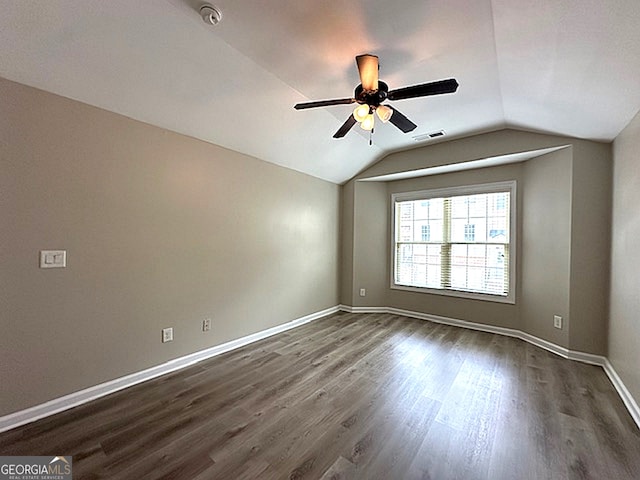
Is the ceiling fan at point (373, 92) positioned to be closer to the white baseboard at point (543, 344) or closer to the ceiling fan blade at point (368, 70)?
the ceiling fan blade at point (368, 70)

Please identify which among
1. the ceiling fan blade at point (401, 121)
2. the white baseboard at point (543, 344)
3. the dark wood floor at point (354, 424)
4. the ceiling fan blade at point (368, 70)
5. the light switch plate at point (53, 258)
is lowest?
the dark wood floor at point (354, 424)

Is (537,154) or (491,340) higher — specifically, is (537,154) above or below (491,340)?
above

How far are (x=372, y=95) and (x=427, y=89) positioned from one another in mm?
392

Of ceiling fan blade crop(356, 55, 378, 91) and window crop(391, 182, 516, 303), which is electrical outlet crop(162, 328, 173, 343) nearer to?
ceiling fan blade crop(356, 55, 378, 91)

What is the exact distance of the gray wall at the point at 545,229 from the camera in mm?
3025

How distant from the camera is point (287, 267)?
13.5 feet

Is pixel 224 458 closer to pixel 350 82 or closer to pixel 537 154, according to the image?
pixel 350 82

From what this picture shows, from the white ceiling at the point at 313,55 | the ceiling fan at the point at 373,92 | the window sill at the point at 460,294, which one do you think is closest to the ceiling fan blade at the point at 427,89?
the ceiling fan at the point at 373,92

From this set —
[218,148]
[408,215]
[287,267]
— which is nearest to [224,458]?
[287,267]

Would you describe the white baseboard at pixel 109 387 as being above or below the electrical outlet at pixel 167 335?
below

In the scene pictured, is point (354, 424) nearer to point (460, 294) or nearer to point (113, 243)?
point (113, 243)

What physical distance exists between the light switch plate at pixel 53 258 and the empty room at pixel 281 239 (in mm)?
20

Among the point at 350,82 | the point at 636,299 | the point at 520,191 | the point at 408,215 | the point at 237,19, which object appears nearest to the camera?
the point at 237,19

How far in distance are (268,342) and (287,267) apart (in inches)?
42.8
